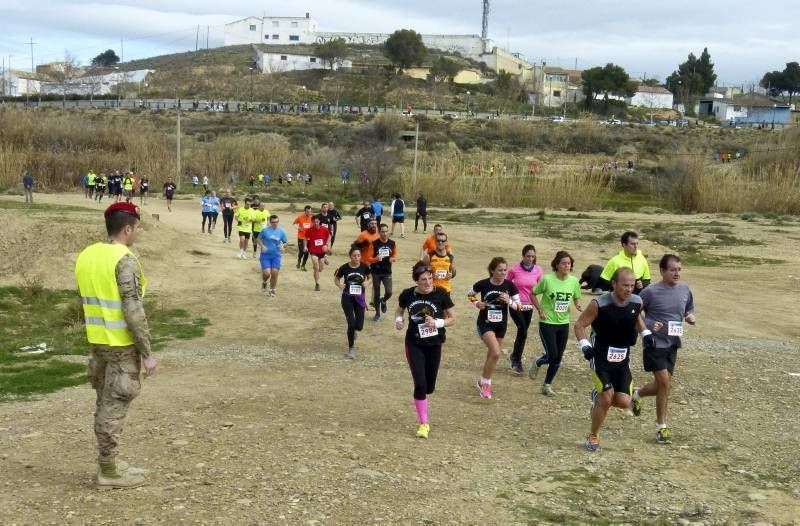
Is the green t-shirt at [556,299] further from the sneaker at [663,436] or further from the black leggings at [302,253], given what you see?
the black leggings at [302,253]

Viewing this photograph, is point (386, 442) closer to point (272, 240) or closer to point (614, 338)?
point (614, 338)

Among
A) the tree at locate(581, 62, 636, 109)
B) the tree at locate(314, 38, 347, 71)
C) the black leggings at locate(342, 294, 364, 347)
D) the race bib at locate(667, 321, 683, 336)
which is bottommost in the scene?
the black leggings at locate(342, 294, 364, 347)

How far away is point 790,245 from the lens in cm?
2773

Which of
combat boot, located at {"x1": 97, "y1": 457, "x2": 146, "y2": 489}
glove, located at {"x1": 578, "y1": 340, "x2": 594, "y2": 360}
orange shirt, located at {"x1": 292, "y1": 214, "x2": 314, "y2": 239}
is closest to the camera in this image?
Answer: combat boot, located at {"x1": 97, "y1": 457, "x2": 146, "y2": 489}

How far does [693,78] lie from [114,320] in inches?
5038

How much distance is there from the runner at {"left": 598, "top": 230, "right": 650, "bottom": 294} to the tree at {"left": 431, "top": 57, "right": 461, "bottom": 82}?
4297 inches

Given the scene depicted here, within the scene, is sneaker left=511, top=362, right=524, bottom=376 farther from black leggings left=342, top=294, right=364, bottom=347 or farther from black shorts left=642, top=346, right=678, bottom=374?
black shorts left=642, top=346, right=678, bottom=374

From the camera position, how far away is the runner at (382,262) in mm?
13555

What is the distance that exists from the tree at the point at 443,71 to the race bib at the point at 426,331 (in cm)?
11203

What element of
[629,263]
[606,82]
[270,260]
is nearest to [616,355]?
[629,263]

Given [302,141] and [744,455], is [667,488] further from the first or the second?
[302,141]

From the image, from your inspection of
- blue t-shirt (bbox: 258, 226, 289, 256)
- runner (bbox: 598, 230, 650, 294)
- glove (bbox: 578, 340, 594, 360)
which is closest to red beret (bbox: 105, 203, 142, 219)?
glove (bbox: 578, 340, 594, 360)

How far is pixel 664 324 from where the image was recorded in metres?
8.01

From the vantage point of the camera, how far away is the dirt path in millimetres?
6082
